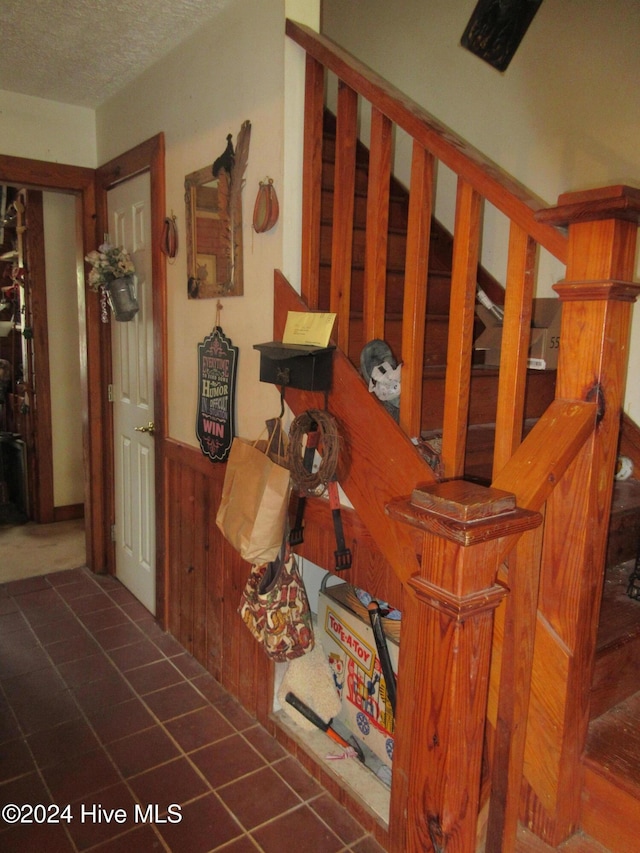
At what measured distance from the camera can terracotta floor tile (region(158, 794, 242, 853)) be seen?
1.70 metres

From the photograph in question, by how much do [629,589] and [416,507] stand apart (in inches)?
44.9

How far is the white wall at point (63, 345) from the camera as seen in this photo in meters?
4.11

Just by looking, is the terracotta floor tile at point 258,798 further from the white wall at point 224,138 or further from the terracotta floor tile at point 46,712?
the white wall at point 224,138

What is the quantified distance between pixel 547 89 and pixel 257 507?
1857 millimetres

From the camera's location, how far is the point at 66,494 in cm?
437

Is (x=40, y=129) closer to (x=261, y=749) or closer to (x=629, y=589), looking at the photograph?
(x=261, y=749)

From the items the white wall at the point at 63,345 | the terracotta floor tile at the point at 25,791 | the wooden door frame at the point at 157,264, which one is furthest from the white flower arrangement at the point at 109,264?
the terracotta floor tile at the point at 25,791

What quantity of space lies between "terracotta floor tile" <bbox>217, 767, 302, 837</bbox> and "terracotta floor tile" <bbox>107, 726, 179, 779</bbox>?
0.26 m

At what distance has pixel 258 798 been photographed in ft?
6.15

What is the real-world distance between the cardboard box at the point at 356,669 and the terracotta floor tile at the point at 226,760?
328 millimetres

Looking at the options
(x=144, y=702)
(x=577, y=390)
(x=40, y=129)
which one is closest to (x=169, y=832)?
(x=144, y=702)

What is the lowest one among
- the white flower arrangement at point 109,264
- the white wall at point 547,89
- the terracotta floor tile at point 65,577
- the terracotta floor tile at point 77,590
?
the terracotta floor tile at point 77,590

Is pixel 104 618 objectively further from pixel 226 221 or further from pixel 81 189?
pixel 81 189

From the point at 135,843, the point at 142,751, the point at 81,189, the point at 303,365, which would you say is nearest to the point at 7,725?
the point at 142,751
